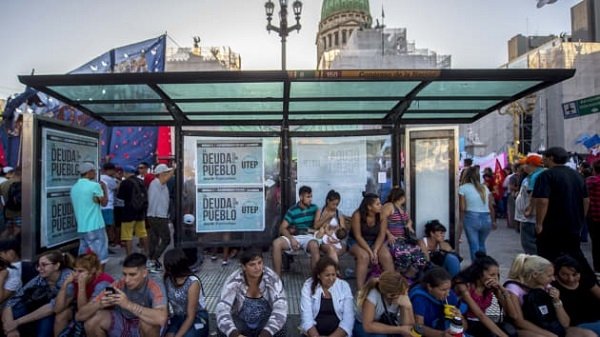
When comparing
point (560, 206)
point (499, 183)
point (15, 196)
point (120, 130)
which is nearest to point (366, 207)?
point (560, 206)

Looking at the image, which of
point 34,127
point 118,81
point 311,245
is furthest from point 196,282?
point 34,127

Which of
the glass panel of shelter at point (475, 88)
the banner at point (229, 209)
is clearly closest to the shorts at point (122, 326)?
the banner at point (229, 209)

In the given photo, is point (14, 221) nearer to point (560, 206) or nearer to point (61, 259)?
point (61, 259)

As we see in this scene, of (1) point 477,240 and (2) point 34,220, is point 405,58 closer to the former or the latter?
(1) point 477,240

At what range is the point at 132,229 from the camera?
21.9 feet

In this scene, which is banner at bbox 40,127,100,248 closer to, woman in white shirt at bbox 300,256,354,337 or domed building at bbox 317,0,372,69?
woman in white shirt at bbox 300,256,354,337

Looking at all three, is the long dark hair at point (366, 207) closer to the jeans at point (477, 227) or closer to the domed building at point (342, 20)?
the jeans at point (477, 227)

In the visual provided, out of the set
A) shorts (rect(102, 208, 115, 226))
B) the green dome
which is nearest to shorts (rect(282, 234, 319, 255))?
shorts (rect(102, 208, 115, 226))

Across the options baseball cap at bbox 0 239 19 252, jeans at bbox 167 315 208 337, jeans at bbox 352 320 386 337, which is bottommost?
jeans at bbox 352 320 386 337

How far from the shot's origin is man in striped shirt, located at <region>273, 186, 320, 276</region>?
5.13 metres

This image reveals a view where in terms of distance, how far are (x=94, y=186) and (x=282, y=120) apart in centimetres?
294

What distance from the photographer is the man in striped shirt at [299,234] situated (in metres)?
5.13

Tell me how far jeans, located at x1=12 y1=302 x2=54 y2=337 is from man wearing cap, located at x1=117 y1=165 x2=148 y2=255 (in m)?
2.95

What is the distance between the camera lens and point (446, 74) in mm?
4602
